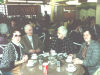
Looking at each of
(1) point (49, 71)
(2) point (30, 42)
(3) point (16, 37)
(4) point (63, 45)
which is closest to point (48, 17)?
(2) point (30, 42)

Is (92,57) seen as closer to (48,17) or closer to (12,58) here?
(12,58)

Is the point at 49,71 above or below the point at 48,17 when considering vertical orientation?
below

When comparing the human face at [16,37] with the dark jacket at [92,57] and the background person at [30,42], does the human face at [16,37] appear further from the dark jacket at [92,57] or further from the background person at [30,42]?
the dark jacket at [92,57]

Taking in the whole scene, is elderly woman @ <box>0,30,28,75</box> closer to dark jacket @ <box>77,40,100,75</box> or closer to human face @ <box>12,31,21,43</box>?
human face @ <box>12,31,21,43</box>

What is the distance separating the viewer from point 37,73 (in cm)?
222

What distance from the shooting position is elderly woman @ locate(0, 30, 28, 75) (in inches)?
103

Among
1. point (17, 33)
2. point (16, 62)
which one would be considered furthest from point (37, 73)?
point (17, 33)

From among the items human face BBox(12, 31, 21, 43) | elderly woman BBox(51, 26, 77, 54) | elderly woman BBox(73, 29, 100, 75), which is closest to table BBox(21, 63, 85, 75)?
elderly woman BBox(73, 29, 100, 75)

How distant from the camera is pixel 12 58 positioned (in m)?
2.65

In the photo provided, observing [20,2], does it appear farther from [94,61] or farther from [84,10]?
[94,61]

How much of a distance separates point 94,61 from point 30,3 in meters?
8.54

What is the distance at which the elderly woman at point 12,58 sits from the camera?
2607 millimetres

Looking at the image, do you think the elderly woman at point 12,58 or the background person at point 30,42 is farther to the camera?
the background person at point 30,42

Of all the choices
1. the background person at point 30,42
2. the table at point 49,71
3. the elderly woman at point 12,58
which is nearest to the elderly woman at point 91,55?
the table at point 49,71
